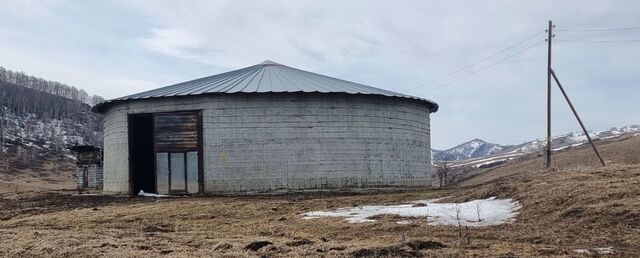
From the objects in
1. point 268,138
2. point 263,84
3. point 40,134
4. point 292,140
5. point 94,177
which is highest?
point 40,134

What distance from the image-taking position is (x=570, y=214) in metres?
11.4

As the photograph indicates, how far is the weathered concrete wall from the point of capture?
1007 inches

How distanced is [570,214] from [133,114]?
20773mm

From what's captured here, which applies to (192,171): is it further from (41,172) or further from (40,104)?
(40,104)

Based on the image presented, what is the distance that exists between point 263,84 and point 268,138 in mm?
2960

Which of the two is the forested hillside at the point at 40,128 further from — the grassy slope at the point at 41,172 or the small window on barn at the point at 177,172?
the small window on barn at the point at 177,172

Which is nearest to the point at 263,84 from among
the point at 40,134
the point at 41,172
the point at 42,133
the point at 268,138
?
the point at 268,138

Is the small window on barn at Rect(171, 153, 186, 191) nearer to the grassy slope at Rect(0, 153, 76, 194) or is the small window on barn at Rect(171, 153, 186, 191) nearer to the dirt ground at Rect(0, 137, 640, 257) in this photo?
the dirt ground at Rect(0, 137, 640, 257)

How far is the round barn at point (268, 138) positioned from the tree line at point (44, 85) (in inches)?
6387

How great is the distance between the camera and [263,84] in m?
27.5

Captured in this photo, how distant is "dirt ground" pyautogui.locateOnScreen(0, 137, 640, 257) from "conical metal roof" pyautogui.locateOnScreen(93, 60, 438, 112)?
30.3 ft

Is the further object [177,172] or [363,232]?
[177,172]

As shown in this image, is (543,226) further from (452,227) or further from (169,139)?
(169,139)

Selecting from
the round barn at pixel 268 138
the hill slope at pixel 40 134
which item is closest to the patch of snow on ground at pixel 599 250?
the round barn at pixel 268 138
